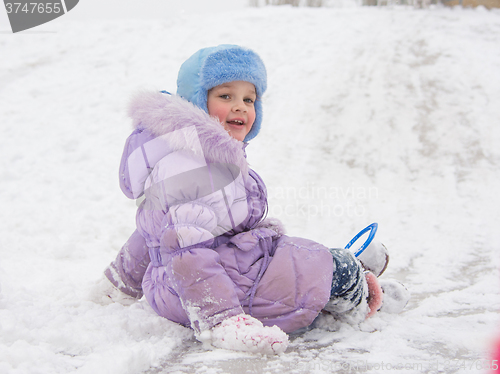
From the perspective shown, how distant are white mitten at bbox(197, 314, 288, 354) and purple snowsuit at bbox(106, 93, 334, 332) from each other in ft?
0.11

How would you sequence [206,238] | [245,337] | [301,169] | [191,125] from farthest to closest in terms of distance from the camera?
[301,169] < [191,125] < [206,238] < [245,337]

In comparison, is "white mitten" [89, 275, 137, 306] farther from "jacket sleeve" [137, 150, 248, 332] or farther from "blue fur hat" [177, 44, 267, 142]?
"blue fur hat" [177, 44, 267, 142]

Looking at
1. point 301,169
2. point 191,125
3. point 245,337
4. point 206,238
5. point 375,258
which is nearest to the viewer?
point 245,337

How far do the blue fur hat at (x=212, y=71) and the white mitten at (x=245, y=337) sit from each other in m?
0.96

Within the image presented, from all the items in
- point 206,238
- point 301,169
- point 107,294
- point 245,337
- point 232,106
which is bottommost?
point 301,169

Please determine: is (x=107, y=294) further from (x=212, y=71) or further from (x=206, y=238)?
(x=212, y=71)

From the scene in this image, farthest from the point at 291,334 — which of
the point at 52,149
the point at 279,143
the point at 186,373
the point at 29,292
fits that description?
the point at 52,149

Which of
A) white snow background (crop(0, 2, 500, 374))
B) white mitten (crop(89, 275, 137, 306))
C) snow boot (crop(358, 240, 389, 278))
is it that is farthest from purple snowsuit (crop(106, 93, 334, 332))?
snow boot (crop(358, 240, 389, 278))

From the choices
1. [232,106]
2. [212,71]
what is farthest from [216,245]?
[212,71]

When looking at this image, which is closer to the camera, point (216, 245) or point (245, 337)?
point (245, 337)

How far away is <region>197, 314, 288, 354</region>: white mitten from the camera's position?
4.13ft

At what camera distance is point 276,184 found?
4031 millimetres

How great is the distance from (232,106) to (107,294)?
107 centimetres

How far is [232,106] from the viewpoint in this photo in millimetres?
1851
